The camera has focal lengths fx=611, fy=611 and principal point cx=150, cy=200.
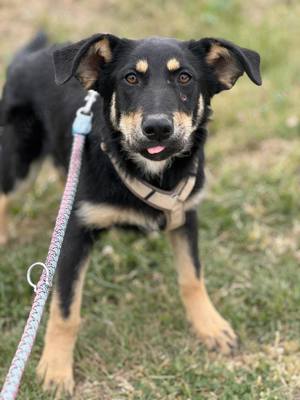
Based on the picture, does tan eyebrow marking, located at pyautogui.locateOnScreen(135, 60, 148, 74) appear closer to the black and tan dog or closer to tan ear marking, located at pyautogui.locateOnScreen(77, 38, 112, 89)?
the black and tan dog

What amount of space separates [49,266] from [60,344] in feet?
3.69

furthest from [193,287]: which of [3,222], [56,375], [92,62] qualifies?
[3,222]

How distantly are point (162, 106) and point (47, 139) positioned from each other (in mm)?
1574

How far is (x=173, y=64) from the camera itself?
2951 mm

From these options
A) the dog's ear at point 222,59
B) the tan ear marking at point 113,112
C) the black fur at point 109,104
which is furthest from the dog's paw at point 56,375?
the dog's ear at point 222,59

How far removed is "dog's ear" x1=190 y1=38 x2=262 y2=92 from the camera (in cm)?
299

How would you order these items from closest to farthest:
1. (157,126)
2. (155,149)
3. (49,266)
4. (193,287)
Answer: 1. (49,266)
2. (157,126)
3. (155,149)
4. (193,287)

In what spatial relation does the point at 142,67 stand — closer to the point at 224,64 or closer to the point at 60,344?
the point at 224,64

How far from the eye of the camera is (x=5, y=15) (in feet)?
25.8

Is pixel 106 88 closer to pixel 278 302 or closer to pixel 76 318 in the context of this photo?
pixel 76 318

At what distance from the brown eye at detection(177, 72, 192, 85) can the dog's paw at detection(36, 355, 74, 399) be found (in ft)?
5.26

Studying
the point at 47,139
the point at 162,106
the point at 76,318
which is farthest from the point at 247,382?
the point at 47,139

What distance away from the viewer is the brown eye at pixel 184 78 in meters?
2.98

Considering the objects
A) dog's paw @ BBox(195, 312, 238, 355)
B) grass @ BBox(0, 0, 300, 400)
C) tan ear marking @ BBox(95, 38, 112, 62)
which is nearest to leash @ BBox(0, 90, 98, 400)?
tan ear marking @ BBox(95, 38, 112, 62)
